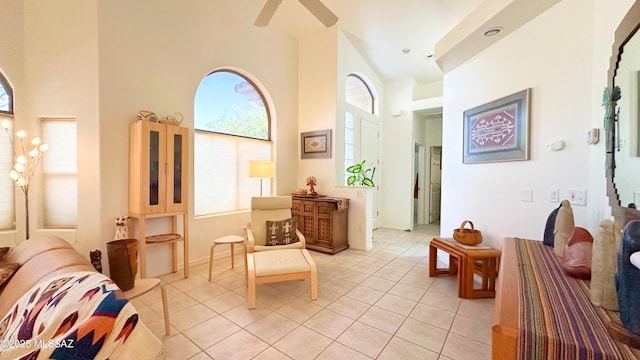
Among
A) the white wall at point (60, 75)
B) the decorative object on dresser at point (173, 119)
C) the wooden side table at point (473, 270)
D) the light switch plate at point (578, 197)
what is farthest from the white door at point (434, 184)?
the white wall at point (60, 75)

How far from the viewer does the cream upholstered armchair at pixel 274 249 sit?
7.89 feet

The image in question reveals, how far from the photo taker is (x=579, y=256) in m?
1.37

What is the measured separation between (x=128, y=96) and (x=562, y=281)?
13.5 ft

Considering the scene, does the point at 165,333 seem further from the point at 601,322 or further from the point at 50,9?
the point at 50,9

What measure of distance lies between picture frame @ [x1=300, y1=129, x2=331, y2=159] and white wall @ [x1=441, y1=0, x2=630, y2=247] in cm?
217

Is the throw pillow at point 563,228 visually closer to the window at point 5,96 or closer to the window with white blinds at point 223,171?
the window with white blinds at point 223,171

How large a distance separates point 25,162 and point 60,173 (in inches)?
11.1

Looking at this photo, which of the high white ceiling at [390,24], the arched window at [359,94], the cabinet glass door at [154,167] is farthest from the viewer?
the arched window at [359,94]

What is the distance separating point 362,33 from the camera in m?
4.43

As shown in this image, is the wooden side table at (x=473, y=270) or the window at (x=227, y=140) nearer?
the wooden side table at (x=473, y=270)

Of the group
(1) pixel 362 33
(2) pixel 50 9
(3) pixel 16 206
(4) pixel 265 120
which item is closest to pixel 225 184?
(4) pixel 265 120

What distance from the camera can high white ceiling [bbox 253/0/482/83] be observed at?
3564 millimetres

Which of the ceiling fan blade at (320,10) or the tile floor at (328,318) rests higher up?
the ceiling fan blade at (320,10)

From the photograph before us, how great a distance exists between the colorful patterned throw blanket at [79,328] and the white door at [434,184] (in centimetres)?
687
